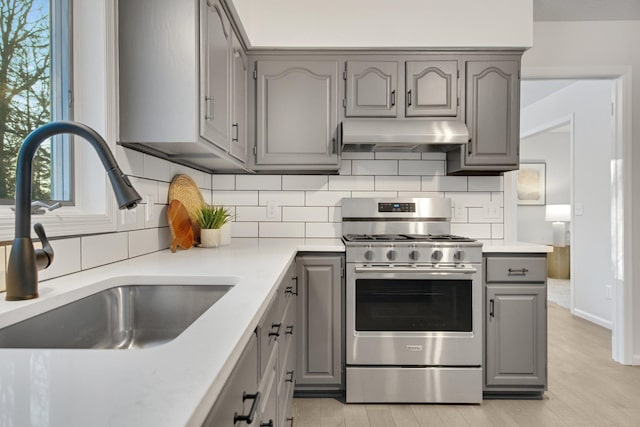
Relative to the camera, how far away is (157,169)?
76.7 inches

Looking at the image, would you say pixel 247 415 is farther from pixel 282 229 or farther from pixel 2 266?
pixel 282 229

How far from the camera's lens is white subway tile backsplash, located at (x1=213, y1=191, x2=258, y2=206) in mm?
2854

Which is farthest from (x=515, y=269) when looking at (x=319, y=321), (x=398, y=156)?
(x=319, y=321)

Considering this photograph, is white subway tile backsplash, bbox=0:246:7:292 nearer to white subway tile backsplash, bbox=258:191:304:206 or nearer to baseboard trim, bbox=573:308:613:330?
white subway tile backsplash, bbox=258:191:304:206

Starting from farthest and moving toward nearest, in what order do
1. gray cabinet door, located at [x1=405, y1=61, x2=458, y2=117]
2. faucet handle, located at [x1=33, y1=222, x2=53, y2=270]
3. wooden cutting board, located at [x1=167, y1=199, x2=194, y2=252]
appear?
1. gray cabinet door, located at [x1=405, y1=61, x2=458, y2=117]
2. wooden cutting board, located at [x1=167, y1=199, x2=194, y2=252]
3. faucet handle, located at [x1=33, y1=222, x2=53, y2=270]

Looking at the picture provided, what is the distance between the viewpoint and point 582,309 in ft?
13.5

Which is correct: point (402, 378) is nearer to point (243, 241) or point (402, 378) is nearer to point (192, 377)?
point (243, 241)

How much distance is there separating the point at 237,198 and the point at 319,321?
110 centimetres

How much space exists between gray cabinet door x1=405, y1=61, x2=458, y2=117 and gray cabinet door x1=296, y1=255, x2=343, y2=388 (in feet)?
3.67

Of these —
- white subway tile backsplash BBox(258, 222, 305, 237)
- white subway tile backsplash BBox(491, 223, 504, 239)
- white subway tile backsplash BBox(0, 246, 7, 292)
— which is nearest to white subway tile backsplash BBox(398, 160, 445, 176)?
white subway tile backsplash BBox(491, 223, 504, 239)

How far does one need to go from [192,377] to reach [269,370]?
2.39ft

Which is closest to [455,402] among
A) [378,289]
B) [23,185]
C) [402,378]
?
[402,378]

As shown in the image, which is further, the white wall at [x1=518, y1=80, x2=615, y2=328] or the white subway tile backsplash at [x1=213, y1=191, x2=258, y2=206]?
the white wall at [x1=518, y1=80, x2=615, y2=328]

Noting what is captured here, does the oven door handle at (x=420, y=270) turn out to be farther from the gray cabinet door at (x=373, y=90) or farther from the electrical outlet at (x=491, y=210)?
the gray cabinet door at (x=373, y=90)
